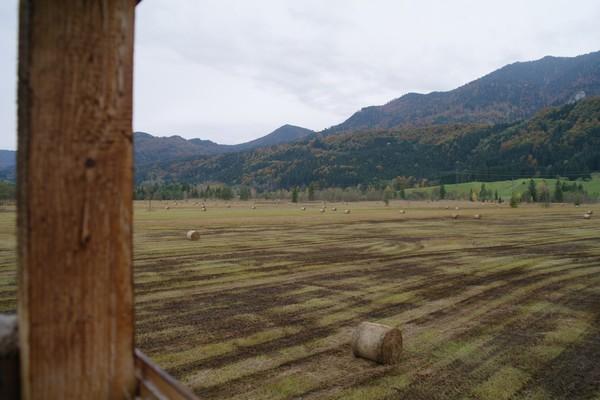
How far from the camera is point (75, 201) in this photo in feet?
4.91

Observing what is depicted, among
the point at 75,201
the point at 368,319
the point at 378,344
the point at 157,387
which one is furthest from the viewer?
the point at 368,319

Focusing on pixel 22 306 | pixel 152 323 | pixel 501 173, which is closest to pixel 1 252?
pixel 152 323

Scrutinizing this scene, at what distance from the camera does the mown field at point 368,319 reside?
699cm

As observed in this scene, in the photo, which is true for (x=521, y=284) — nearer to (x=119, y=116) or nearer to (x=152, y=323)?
(x=152, y=323)

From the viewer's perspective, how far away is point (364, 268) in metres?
17.5

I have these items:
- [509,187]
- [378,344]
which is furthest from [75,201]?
[509,187]

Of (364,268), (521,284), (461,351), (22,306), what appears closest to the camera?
(22,306)

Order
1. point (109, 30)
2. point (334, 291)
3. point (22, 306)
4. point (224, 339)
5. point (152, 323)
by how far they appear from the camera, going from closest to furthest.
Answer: point (22, 306)
point (109, 30)
point (224, 339)
point (152, 323)
point (334, 291)

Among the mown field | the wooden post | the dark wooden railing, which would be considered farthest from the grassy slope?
the wooden post

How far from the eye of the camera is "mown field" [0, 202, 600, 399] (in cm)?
699

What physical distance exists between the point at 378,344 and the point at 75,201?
7030 mm

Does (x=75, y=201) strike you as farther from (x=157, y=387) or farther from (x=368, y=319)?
(x=368, y=319)

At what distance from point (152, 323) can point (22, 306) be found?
9.21m

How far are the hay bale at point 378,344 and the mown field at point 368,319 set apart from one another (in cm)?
16
